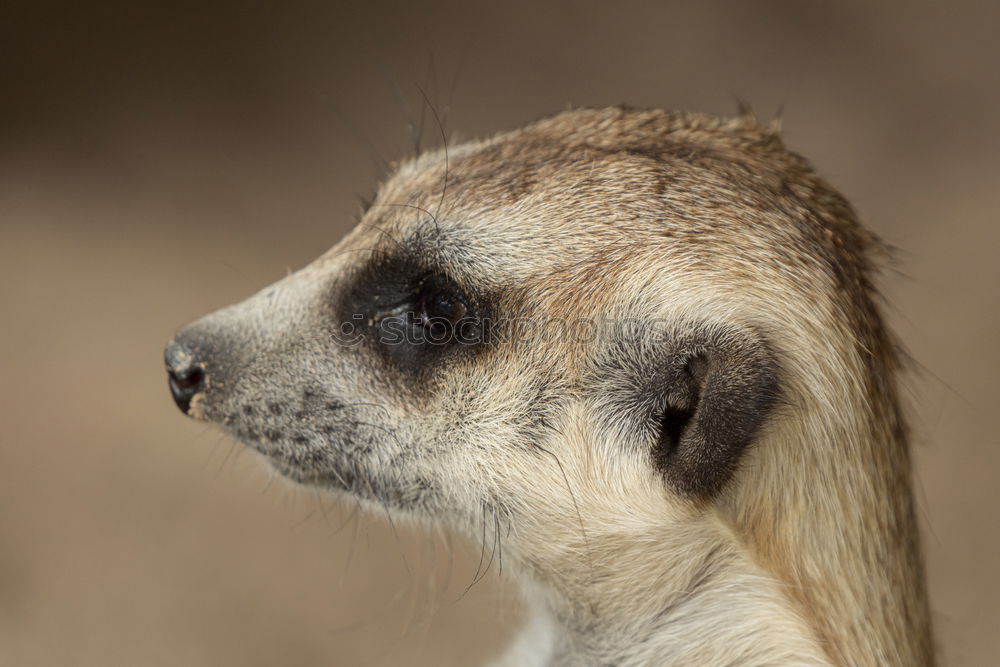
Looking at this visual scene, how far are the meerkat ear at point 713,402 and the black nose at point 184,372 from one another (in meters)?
0.85

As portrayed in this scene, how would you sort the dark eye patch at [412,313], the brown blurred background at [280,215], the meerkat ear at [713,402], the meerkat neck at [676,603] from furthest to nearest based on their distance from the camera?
the brown blurred background at [280,215] < the dark eye patch at [412,313] < the meerkat neck at [676,603] < the meerkat ear at [713,402]

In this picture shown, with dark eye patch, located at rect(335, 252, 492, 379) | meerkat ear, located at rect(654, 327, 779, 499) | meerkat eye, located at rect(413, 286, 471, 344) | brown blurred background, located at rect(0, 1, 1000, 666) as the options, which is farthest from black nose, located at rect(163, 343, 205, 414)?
brown blurred background, located at rect(0, 1, 1000, 666)

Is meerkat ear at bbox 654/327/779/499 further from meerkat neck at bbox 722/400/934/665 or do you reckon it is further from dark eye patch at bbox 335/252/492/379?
dark eye patch at bbox 335/252/492/379

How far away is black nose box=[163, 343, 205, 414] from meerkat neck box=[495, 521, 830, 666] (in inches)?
28.1

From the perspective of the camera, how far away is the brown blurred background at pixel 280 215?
3.86 m

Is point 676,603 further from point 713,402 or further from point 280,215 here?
point 280,215

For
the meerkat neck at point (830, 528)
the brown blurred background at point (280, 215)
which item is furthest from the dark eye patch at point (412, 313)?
the brown blurred background at point (280, 215)

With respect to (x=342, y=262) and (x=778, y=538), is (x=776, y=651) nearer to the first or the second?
(x=778, y=538)

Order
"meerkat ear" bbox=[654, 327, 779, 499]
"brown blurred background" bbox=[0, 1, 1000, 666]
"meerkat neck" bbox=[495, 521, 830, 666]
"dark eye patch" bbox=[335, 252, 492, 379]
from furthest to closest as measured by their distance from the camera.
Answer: "brown blurred background" bbox=[0, 1, 1000, 666], "dark eye patch" bbox=[335, 252, 492, 379], "meerkat neck" bbox=[495, 521, 830, 666], "meerkat ear" bbox=[654, 327, 779, 499]

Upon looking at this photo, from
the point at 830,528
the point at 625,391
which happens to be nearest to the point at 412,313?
the point at 625,391

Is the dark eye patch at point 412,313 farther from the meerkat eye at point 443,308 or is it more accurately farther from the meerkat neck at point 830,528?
the meerkat neck at point 830,528

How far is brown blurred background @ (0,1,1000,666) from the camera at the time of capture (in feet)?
12.7

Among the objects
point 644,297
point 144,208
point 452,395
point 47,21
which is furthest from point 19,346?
point 644,297

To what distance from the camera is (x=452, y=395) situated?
171cm
